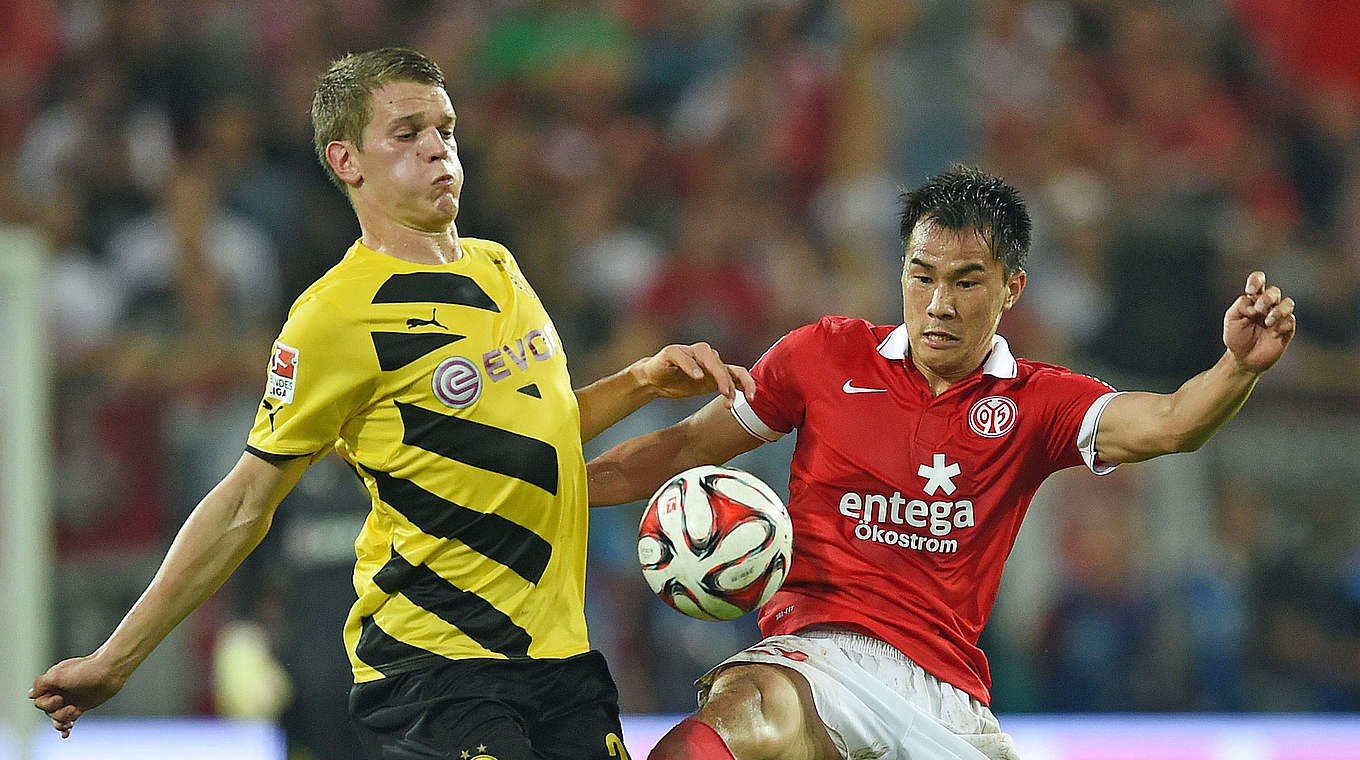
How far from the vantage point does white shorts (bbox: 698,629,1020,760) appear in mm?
A: 3811

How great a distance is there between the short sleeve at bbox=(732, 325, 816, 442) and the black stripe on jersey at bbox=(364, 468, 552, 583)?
2.72 ft

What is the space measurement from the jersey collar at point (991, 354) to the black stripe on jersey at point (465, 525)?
3.50 feet

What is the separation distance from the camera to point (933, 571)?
4020mm

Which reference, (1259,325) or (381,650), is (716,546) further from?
(1259,325)

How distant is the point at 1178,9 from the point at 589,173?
164 inches

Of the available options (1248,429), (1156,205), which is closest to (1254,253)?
(1156,205)

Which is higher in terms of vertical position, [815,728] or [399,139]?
[399,139]

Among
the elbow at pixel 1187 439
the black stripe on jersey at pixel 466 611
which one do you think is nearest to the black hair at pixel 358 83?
the black stripe on jersey at pixel 466 611

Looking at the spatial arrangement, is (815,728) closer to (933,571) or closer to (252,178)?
(933,571)

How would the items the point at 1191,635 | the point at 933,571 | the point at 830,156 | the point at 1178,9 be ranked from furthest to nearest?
the point at 1178,9 < the point at 830,156 < the point at 1191,635 < the point at 933,571

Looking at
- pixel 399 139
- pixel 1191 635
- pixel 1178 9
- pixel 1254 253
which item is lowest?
pixel 1191 635

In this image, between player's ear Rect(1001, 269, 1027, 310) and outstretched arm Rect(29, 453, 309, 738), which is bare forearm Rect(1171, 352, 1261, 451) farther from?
outstretched arm Rect(29, 453, 309, 738)

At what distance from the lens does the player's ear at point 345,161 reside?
3.79m

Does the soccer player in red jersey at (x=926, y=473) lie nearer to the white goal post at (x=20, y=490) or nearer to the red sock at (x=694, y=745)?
the red sock at (x=694, y=745)
